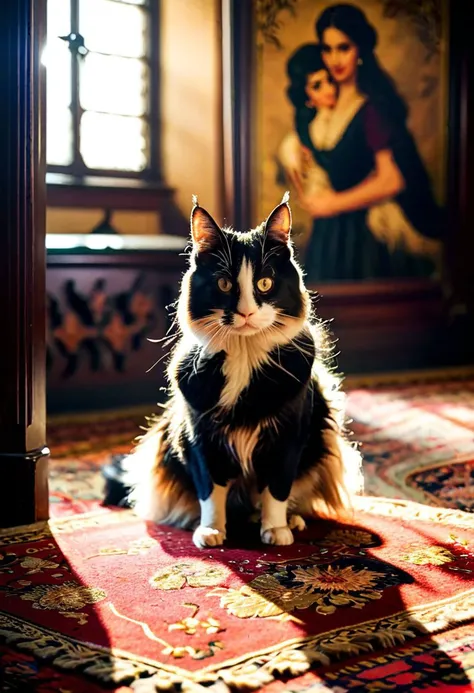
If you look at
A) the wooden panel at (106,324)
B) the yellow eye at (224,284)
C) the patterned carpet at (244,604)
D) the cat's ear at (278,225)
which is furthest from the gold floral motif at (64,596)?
the wooden panel at (106,324)

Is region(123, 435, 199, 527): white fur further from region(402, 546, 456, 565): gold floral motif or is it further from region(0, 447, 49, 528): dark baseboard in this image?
region(402, 546, 456, 565): gold floral motif

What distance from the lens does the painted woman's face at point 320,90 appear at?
4.94m

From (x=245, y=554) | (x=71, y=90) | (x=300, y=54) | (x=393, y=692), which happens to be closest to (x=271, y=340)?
(x=245, y=554)

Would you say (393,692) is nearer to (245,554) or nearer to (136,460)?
(245,554)

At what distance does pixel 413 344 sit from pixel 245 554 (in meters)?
3.67

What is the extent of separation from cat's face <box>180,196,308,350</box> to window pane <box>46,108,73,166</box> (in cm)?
277

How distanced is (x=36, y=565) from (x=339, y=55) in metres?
3.91

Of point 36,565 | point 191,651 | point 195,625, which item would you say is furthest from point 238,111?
point 191,651

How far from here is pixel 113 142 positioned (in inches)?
185

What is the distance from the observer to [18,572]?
188 cm

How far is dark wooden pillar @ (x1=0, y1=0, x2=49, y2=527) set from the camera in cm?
215

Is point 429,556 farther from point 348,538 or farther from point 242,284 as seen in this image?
point 242,284

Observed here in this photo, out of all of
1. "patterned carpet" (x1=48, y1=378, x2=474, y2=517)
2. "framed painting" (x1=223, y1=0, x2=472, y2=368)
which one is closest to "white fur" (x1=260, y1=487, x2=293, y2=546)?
"patterned carpet" (x1=48, y1=378, x2=474, y2=517)

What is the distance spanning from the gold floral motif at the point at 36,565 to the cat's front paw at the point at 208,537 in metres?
0.33
